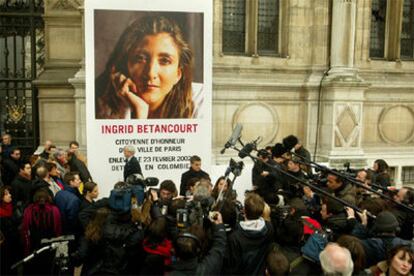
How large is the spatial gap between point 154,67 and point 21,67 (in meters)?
4.22

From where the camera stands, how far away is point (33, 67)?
10711 mm

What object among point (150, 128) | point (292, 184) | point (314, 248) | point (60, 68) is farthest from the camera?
point (60, 68)

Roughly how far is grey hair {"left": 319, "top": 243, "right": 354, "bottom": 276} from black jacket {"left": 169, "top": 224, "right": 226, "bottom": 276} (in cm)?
84

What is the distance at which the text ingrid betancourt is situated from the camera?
26.8ft

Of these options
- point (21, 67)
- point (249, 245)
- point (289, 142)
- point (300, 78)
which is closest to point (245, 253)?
point (249, 245)

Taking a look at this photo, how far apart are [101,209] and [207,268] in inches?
50.3

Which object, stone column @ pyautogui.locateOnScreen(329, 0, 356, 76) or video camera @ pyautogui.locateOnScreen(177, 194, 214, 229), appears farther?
stone column @ pyautogui.locateOnScreen(329, 0, 356, 76)

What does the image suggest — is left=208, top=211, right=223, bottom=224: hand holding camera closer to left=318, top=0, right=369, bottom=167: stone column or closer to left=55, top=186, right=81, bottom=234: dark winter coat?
left=55, top=186, right=81, bottom=234: dark winter coat

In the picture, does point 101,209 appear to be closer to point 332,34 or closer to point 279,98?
point 279,98

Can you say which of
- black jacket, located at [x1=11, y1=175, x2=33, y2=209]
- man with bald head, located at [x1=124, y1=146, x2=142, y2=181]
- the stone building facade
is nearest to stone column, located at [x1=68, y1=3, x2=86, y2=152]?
the stone building facade

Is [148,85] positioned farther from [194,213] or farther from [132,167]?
[194,213]

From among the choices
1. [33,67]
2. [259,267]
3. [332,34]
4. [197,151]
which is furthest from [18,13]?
[259,267]

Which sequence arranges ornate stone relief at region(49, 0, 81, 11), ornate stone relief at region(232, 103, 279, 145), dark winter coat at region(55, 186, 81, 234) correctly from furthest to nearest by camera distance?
ornate stone relief at region(232, 103, 279, 145), ornate stone relief at region(49, 0, 81, 11), dark winter coat at region(55, 186, 81, 234)

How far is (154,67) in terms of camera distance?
855 centimetres
